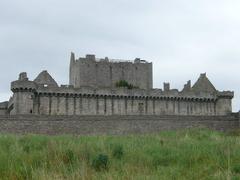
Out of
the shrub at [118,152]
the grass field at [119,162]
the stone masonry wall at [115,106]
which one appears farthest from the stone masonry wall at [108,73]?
the shrub at [118,152]

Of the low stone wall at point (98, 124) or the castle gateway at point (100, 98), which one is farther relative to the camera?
the castle gateway at point (100, 98)

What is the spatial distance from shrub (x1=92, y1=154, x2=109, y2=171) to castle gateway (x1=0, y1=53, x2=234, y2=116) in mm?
34172

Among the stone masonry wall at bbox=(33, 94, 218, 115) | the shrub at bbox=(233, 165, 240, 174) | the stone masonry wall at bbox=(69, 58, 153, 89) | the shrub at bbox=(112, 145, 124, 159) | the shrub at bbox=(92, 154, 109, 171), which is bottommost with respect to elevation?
the shrub at bbox=(233, 165, 240, 174)

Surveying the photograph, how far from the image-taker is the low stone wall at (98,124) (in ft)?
128

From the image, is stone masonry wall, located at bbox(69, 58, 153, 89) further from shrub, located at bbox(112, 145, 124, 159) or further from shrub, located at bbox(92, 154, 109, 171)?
shrub, located at bbox(92, 154, 109, 171)

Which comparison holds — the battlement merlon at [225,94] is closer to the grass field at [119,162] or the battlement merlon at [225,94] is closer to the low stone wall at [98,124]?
the low stone wall at [98,124]

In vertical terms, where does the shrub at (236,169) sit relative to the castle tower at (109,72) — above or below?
below

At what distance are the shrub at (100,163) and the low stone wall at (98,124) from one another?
28141mm

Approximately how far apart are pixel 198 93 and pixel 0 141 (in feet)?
125

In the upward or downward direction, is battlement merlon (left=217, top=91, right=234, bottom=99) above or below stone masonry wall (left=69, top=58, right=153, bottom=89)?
below

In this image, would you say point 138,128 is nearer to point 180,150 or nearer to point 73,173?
point 180,150

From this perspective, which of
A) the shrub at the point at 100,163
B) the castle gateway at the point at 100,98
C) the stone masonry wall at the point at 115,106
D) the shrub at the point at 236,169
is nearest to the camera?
the shrub at the point at 236,169

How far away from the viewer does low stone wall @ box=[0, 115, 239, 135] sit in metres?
39.1

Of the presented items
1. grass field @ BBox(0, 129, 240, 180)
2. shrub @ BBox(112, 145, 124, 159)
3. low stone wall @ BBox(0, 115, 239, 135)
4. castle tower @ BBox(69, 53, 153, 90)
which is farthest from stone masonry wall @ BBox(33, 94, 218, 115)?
shrub @ BBox(112, 145, 124, 159)
